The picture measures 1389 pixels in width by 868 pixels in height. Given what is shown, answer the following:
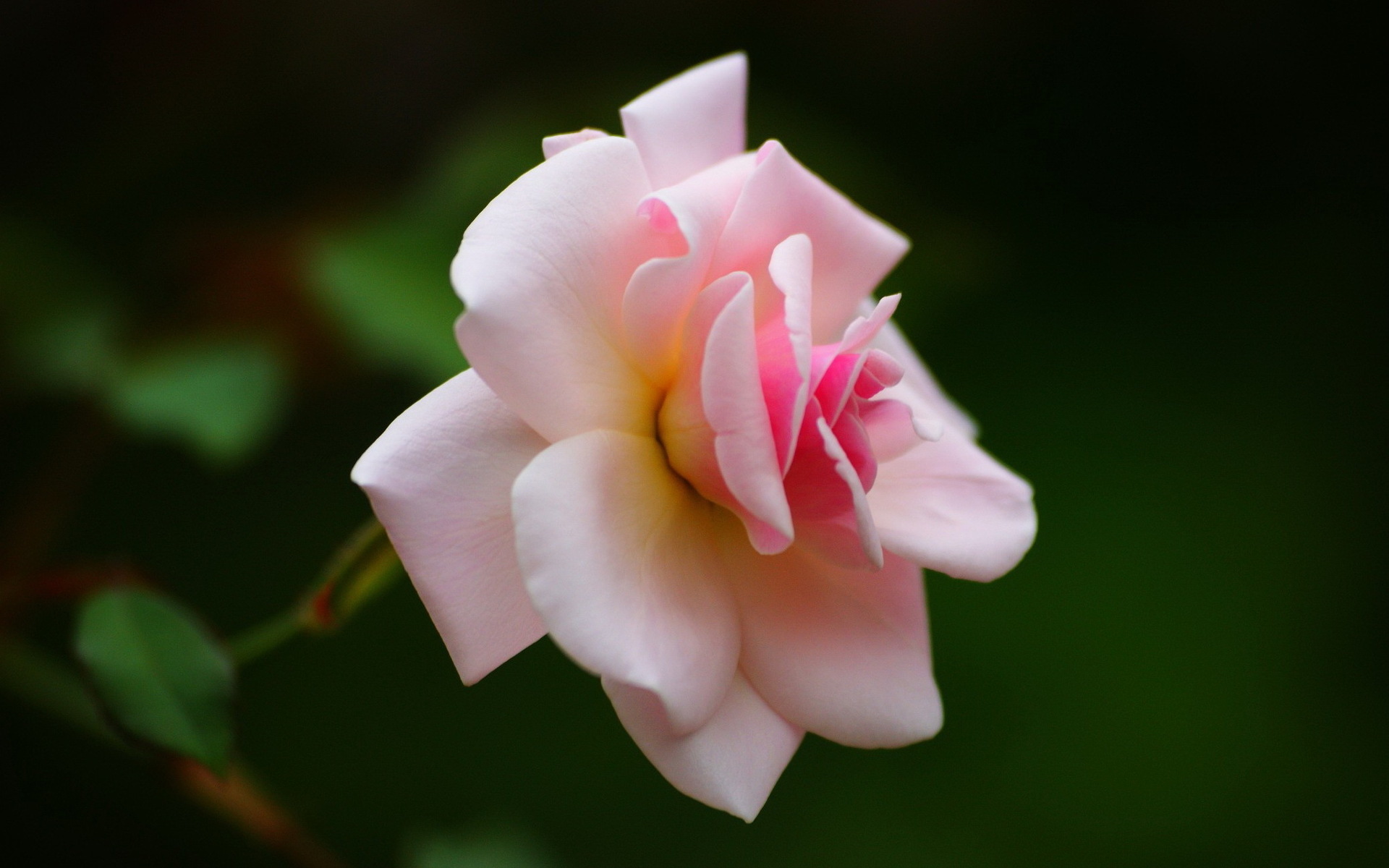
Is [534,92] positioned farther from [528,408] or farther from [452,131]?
[528,408]

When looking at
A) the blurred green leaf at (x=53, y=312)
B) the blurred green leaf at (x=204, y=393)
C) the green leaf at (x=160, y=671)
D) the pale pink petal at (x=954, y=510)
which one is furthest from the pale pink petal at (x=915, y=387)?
the blurred green leaf at (x=53, y=312)

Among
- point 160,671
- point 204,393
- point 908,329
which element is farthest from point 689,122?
point 908,329

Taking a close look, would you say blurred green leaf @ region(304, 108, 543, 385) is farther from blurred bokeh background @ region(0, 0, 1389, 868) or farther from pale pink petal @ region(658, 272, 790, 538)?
pale pink petal @ region(658, 272, 790, 538)

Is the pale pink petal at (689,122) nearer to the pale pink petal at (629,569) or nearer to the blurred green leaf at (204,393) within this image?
the pale pink petal at (629,569)

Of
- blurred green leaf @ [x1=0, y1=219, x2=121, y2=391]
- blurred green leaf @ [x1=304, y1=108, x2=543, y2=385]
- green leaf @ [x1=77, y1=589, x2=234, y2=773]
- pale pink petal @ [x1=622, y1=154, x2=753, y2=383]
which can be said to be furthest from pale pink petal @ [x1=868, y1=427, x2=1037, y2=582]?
blurred green leaf @ [x1=0, y1=219, x2=121, y2=391]

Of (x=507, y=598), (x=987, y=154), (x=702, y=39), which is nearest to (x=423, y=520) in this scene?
(x=507, y=598)

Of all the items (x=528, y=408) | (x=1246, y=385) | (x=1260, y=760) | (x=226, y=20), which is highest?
(x=226, y=20)
